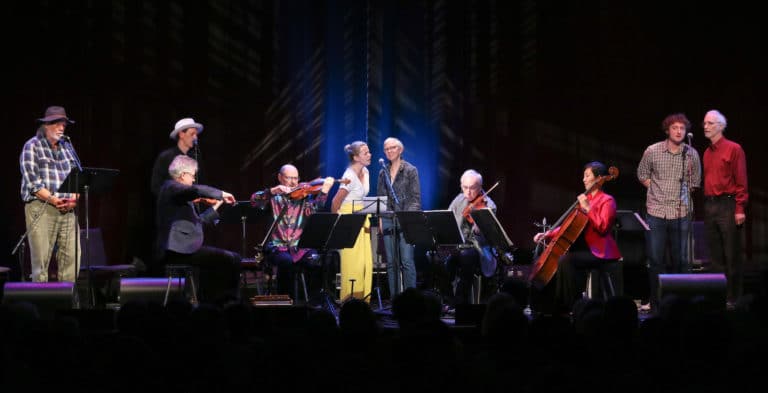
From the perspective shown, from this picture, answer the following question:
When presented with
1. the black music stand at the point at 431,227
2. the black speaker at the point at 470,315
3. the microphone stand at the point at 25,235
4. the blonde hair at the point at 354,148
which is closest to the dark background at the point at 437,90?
the microphone stand at the point at 25,235

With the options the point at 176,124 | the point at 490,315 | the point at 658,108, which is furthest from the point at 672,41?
the point at 490,315

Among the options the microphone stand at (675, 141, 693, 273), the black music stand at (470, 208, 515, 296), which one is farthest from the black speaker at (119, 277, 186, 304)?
the microphone stand at (675, 141, 693, 273)

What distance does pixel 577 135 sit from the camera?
10.8 metres

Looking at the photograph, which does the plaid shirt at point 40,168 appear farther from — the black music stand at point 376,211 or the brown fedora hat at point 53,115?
the black music stand at point 376,211

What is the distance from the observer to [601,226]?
782 cm

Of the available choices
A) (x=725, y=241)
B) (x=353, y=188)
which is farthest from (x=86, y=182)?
(x=725, y=241)

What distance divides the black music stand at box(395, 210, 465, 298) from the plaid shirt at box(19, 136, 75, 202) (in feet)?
10.5

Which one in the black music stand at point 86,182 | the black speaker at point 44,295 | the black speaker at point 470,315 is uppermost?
the black music stand at point 86,182

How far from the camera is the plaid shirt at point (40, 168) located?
323 inches

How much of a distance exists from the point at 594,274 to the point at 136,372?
5633 millimetres

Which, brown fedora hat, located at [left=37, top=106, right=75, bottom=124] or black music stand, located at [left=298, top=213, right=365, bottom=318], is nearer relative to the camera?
black music stand, located at [left=298, top=213, right=365, bottom=318]

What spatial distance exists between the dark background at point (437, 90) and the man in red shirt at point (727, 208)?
150cm

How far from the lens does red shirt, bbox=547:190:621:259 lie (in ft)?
25.7

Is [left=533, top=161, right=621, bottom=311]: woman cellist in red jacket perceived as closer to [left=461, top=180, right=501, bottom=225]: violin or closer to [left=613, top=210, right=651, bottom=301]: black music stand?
[left=613, top=210, right=651, bottom=301]: black music stand
